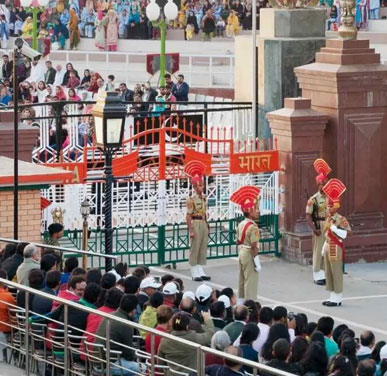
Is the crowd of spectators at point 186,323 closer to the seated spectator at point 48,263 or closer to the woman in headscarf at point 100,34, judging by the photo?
the seated spectator at point 48,263

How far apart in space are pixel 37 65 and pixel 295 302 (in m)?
23.6

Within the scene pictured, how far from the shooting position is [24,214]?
22594mm

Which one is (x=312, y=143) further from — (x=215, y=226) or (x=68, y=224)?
(x=68, y=224)

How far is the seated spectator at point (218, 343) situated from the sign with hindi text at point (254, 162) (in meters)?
10.9

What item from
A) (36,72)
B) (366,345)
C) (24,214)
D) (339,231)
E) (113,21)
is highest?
(113,21)

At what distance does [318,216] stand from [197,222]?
1.76 m

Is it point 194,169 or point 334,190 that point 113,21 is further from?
point 334,190

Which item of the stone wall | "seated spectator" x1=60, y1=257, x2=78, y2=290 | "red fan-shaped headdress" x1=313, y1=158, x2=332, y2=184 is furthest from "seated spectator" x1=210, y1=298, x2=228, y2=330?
"red fan-shaped headdress" x1=313, y1=158, x2=332, y2=184

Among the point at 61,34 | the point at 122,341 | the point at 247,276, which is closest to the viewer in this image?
the point at 122,341

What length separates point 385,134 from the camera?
27.5 metres

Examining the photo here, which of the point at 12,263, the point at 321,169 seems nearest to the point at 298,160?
the point at 321,169

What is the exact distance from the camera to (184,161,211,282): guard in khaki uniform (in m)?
25.2

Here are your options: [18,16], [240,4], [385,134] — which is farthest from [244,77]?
[18,16]

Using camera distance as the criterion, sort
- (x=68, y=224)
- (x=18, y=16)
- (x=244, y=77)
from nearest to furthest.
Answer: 1. (x=68, y=224)
2. (x=244, y=77)
3. (x=18, y=16)
